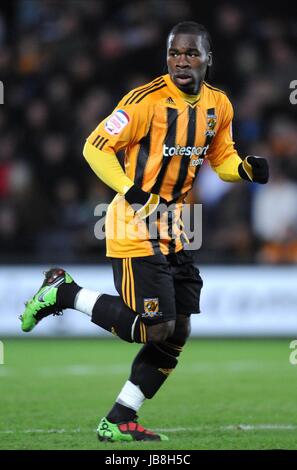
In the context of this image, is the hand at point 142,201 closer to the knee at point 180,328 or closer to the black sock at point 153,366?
the knee at point 180,328

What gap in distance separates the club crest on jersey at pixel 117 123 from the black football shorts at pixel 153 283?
0.66 m

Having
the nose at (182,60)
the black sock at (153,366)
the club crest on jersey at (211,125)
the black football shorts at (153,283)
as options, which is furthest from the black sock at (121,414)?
the nose at (182,60)

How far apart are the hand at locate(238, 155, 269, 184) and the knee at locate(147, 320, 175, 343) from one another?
3.01 ft

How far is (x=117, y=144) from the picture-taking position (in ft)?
17.4

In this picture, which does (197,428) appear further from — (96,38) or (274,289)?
(96,38)

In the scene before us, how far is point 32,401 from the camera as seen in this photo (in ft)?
22.9

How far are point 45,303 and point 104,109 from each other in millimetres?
8092

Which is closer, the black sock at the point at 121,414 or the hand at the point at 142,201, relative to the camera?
the hand at the point at 142,201

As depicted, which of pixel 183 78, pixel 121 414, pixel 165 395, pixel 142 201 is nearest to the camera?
pixel 142 201

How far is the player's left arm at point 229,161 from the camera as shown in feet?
18.3

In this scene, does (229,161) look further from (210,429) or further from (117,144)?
(210,429)

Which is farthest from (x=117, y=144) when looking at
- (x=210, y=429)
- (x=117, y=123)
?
(x=210, y=429)

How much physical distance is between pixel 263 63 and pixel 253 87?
53 cm
